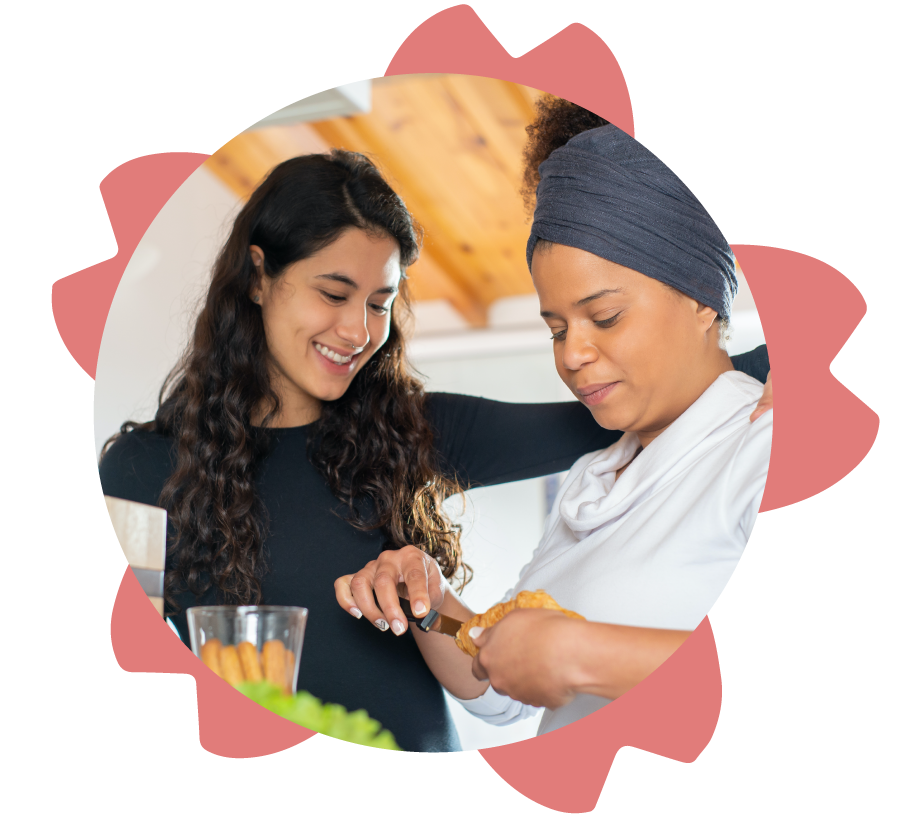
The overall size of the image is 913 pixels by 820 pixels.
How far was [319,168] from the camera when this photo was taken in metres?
0.95

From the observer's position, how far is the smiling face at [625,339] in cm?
88

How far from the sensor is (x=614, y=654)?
33.3 inches

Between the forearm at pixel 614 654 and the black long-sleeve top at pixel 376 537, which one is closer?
the forearm at pixel 614 654

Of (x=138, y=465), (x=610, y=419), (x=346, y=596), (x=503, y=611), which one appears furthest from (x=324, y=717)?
(x=610, y=419)

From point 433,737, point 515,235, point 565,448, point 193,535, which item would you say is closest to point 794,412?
point 565,448

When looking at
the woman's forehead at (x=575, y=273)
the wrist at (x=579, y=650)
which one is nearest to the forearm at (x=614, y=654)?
the wrist at (x=579, y=650)

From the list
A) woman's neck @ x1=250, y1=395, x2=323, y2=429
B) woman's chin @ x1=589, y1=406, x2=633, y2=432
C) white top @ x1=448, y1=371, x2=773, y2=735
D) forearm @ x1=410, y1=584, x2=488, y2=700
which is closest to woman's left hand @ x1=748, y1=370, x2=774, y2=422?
white top @ x1=448, y1=371, x2=773, y2=735

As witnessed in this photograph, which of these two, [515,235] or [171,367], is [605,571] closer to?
[515,235]

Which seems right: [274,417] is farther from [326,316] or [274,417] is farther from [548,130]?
[548,130]

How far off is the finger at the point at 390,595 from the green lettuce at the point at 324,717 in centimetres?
13

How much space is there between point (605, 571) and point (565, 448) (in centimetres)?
14

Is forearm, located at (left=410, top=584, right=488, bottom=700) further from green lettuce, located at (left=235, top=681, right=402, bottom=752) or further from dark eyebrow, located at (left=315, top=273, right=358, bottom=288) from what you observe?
dark eyebrow, located at (left=315, top=273, right=358, bottom=288)

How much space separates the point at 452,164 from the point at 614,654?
55 centimetres

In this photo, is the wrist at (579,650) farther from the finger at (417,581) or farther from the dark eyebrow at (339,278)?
the dark eyebrow at (339,278)
